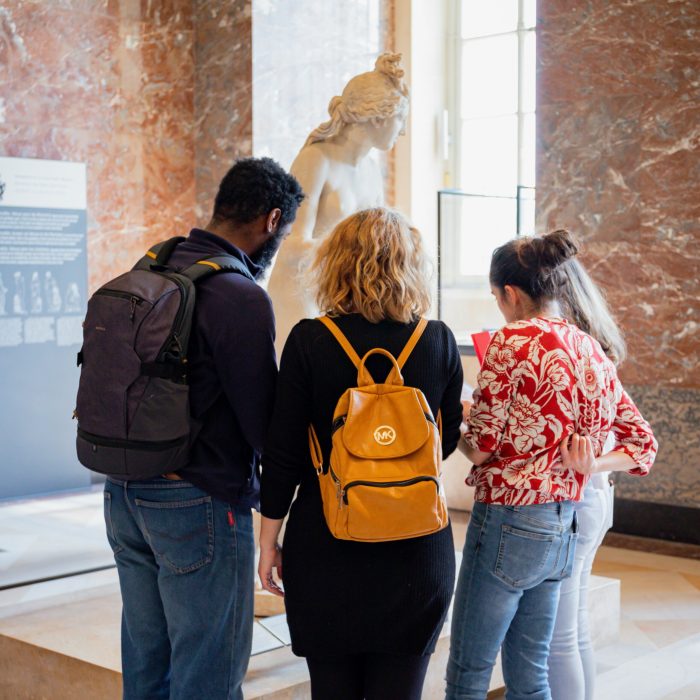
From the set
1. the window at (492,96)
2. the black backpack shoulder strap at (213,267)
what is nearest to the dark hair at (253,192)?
the black backpack shoulder strap at (213,267)

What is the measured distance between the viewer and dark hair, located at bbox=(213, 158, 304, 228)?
103 inches

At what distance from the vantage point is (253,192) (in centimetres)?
262

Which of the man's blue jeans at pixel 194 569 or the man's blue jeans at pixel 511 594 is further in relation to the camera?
the man's blue jeans at pixel 511 594

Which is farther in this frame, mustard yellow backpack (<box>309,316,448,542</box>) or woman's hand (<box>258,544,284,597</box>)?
woman's hand (<box>258,544,284,597</box>)

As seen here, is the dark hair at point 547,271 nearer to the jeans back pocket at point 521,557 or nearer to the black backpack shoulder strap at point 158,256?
the jeans back pocket at point 521,557

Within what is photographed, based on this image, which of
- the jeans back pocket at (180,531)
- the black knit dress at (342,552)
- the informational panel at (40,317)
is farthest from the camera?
the informational panel at (40,317)

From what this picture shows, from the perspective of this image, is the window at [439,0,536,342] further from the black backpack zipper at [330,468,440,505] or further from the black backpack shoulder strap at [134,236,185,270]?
the black backpack zipper at [330,468,440,505]

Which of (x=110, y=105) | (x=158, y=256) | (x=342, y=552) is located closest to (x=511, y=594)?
(x=342, y=552)

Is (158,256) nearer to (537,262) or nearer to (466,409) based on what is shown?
(466,409)

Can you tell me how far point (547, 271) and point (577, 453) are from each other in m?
0.51

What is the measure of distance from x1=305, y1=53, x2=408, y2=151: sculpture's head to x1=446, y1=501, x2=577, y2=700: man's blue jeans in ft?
6.29

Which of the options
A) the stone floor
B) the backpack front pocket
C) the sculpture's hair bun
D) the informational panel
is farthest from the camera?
the informational panel

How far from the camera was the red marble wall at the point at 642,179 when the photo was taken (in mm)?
6469

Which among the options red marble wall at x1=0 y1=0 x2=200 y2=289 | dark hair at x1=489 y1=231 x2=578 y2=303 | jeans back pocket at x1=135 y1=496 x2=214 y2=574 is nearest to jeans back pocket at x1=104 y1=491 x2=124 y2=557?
jeans back pocket at x1=135 y1=496 x2=214 y2=574
